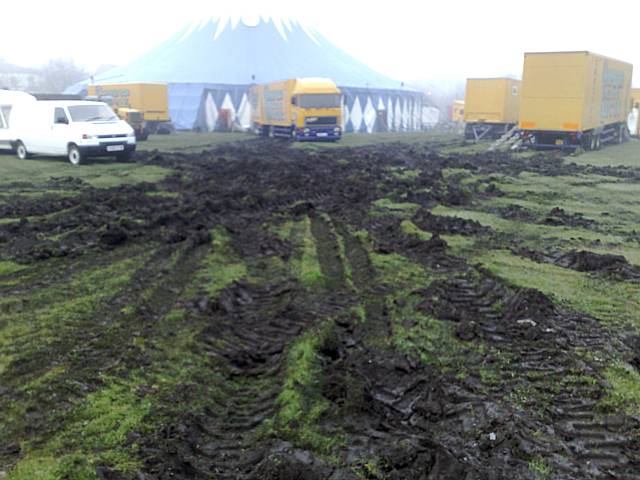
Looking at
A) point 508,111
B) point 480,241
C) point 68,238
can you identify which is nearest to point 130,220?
point 68,238

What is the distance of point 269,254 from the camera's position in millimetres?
9133

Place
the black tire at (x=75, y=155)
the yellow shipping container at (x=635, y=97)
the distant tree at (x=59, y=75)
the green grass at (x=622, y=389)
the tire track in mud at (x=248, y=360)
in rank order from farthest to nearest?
the distant tree at (x=59, y=75) → the yellow shipping container at (x=635, y=97) → the black tire at (x=75, y=155) → the green grass at (x=622, y=389) → the tire track in mud at (x=248, y=360)

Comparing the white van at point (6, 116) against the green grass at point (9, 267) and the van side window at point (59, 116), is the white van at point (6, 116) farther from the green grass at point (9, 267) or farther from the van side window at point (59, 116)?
the green grass at point (9, 267)

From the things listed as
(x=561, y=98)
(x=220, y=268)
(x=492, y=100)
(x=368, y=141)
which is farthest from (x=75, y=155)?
(x=492, y=100)

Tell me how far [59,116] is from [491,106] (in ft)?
88.2

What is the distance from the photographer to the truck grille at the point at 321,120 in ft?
114

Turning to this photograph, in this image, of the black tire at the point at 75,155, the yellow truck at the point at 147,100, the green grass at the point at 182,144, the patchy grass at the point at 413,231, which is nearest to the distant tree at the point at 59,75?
the yellow truck at the point at 147,100

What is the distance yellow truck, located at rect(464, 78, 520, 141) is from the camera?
125 ft

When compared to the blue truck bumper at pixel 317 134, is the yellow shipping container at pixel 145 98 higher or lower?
higher

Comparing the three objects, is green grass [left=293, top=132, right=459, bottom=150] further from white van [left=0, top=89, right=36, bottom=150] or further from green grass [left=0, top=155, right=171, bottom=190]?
white van [left=0, top=89, right=36, bottom=150]

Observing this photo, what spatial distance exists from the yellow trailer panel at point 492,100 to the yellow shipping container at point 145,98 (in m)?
22.4

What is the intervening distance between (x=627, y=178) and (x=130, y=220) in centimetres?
1541

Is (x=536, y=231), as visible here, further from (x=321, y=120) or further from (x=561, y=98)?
(x=321, y=120)

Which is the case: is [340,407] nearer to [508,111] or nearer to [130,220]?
[130,220]
